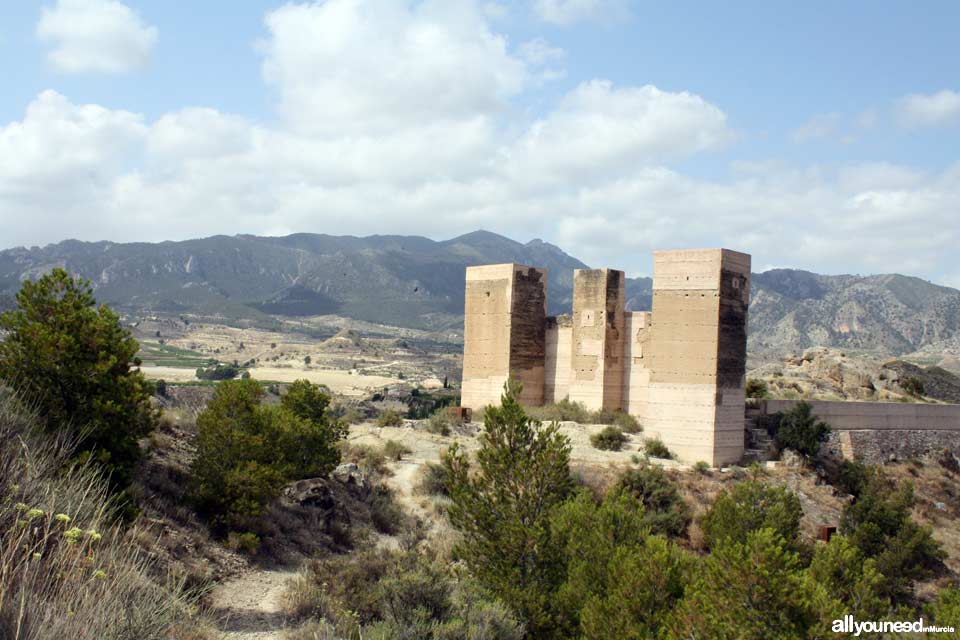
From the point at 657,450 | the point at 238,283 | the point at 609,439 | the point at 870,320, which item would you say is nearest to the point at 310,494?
the point at 609,439

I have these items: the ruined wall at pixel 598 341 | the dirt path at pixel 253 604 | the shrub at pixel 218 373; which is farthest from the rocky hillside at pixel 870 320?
the dirt path at pixel 253 604

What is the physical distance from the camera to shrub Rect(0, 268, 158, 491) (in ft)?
39.5

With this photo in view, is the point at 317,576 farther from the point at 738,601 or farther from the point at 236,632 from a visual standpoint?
the point at 738,601

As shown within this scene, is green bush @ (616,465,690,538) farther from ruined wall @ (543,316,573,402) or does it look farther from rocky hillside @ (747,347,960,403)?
rocky hillside @ (747,347,960,403)

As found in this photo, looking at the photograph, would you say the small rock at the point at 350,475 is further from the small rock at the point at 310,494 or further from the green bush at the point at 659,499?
the green bush at the point at 659,499

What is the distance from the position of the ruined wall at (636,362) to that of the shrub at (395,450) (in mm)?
6884

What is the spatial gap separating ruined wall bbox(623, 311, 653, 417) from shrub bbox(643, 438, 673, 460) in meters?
1.65

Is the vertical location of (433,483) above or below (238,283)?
below

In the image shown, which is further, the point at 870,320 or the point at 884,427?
the point at 870,320

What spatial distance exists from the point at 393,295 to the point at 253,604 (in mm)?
157637

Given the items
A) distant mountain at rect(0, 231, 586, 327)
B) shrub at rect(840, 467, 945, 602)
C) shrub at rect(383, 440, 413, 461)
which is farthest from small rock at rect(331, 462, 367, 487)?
distant mountain at rect(0, 231, 586, 327)

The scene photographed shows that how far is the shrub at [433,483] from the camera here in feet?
68.4

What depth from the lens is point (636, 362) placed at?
81.9ft

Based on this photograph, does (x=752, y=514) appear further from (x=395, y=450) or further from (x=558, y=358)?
(x=395, y=450)
